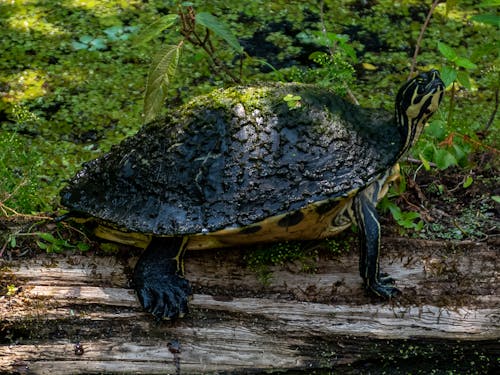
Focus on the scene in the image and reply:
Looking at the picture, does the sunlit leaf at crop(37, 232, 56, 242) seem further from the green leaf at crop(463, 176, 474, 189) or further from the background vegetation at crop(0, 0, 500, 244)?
the green leaf at crop(463, 176, 474, 189)

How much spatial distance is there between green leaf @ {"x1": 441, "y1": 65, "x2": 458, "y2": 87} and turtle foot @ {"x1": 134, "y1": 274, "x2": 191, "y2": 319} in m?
1.48

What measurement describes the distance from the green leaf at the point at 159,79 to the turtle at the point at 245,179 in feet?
0.20

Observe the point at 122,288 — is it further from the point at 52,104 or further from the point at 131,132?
the point at 52,104

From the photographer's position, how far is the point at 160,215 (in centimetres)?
268

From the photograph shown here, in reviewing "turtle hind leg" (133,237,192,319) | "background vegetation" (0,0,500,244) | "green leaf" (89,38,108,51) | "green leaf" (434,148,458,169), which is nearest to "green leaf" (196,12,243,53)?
"background vegetation" (0,0,500,244)

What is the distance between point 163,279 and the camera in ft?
Answer: 9.12

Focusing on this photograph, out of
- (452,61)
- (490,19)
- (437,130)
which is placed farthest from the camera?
(437,130)

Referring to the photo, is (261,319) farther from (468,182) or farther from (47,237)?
(468,182)

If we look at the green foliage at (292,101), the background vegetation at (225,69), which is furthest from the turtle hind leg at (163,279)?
the background vegetation at (225,69)

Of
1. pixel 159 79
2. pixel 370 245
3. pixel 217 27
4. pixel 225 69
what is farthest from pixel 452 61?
pixel 159 79

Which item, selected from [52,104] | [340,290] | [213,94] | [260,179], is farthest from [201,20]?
[52,104]

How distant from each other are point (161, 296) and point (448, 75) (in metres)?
1.60

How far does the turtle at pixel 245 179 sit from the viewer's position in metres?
2.67

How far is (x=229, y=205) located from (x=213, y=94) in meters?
0.54
